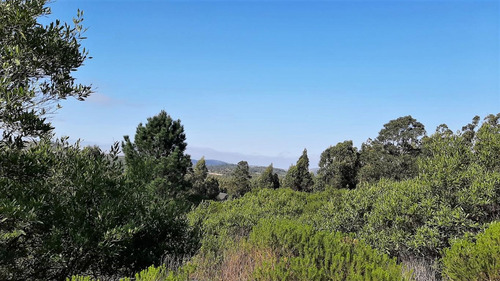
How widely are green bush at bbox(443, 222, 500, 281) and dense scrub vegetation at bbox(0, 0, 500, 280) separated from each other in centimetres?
2

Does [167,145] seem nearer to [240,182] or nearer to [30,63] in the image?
[30,63]

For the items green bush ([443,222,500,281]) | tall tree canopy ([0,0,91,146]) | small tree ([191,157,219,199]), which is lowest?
small tree ([191,157,219,199])

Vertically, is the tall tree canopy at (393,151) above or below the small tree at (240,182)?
above

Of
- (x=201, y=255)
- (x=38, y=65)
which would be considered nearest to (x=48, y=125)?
(x=38, y=65)

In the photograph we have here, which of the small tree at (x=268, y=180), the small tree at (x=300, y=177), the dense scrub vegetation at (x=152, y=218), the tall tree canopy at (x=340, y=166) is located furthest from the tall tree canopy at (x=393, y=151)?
the dense scrub vegetation at (x=152, y=218)

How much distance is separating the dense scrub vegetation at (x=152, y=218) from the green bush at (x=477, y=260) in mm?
16

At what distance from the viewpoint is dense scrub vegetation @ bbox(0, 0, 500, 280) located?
3.20 meters

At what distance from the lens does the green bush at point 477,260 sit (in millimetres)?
3990

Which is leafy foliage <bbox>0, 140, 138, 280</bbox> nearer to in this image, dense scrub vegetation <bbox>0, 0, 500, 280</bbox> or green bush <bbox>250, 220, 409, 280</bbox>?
dense scrub vegetation <bbox>0, 0, 500, 280</bbox>

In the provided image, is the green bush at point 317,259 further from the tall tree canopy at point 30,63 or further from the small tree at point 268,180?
the small tree at point 268,180

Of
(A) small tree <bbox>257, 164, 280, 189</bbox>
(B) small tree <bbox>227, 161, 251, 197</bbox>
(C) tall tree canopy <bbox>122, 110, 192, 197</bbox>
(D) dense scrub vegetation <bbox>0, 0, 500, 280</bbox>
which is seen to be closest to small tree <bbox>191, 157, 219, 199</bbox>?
(B) small tree <bbox>227, 161, 251, 197</bbox>

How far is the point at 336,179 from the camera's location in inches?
1410

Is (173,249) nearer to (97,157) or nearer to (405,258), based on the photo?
(97,157)

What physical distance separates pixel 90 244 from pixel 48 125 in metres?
1.52
